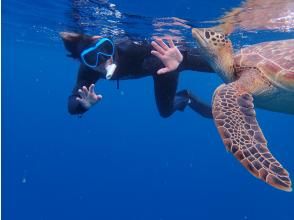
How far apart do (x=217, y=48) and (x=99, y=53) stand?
6.22ft

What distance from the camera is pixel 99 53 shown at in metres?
4.83

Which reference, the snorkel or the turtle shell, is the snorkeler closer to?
the snorkel

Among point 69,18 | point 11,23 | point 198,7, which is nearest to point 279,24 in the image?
point 198,7

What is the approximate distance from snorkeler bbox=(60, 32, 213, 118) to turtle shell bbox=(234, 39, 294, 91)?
1098mm

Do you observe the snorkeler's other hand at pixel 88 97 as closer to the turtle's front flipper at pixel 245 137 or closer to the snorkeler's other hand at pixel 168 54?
the snorkeler's other hand at pixel 168 54

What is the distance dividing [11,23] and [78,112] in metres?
10.7

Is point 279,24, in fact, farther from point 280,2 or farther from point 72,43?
point 72,43

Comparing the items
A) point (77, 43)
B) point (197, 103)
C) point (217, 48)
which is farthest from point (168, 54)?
point (197, 103)

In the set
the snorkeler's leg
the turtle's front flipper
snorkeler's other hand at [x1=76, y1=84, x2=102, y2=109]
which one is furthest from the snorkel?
the snorkeler's leg

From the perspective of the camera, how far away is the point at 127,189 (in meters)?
25.7

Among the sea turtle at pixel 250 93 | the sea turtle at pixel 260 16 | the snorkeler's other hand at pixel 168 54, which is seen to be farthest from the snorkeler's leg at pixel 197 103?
the snorkeler's other hand at pixel 168 54

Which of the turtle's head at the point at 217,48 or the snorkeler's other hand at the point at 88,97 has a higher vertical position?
the turtle's head at the point at 217,48

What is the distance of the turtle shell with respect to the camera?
16.0ft

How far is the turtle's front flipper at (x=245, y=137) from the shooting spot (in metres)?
3.14
